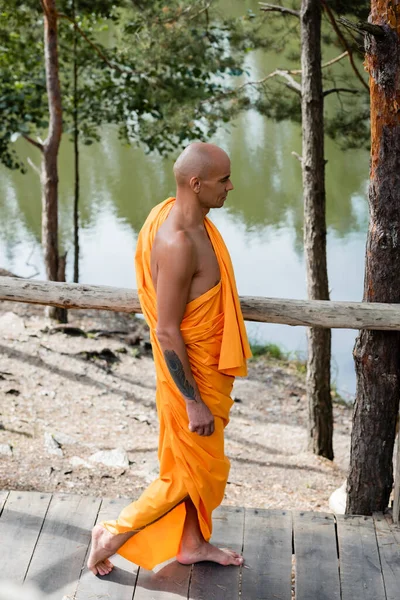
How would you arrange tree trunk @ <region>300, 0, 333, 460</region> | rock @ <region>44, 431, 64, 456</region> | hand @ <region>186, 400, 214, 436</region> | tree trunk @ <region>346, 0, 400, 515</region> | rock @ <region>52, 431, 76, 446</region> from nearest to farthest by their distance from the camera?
hand @ <region>186, 400, 214, 436</region>
tree trunk @ <region>346, 0, 400, 515</region>
rock @ <region>44, 431, 64, 456</region>
rock @ <region>52, 431, 76, 446</region>
tree trunk @ <region>300, 0, 333, 460</region>

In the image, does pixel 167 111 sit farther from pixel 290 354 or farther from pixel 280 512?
pixel 280 512

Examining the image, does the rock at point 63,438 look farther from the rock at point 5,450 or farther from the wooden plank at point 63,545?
the wooden plank at point 63,545

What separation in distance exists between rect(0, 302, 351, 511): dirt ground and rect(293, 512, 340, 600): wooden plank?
1697 mm

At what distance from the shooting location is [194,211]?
2635 millimetres

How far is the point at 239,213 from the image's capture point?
46.9 ft

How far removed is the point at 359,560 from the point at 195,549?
25.7 inches

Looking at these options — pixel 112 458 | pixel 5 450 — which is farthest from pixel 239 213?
pixel 5 450

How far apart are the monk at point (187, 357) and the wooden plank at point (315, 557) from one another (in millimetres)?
277

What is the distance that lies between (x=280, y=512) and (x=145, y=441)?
290 cm

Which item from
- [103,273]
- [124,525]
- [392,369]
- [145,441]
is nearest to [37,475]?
[145,441]

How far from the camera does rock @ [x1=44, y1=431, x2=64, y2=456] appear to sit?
5.14 metres

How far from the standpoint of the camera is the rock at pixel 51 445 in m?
5.14

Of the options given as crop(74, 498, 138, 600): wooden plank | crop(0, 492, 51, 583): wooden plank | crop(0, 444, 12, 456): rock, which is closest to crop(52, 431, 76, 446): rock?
crop(0, 444, 12, 456): rock

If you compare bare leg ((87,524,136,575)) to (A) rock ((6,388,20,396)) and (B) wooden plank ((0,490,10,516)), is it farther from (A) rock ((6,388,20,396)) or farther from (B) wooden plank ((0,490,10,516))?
(A) rock ((6,388,20,396))
